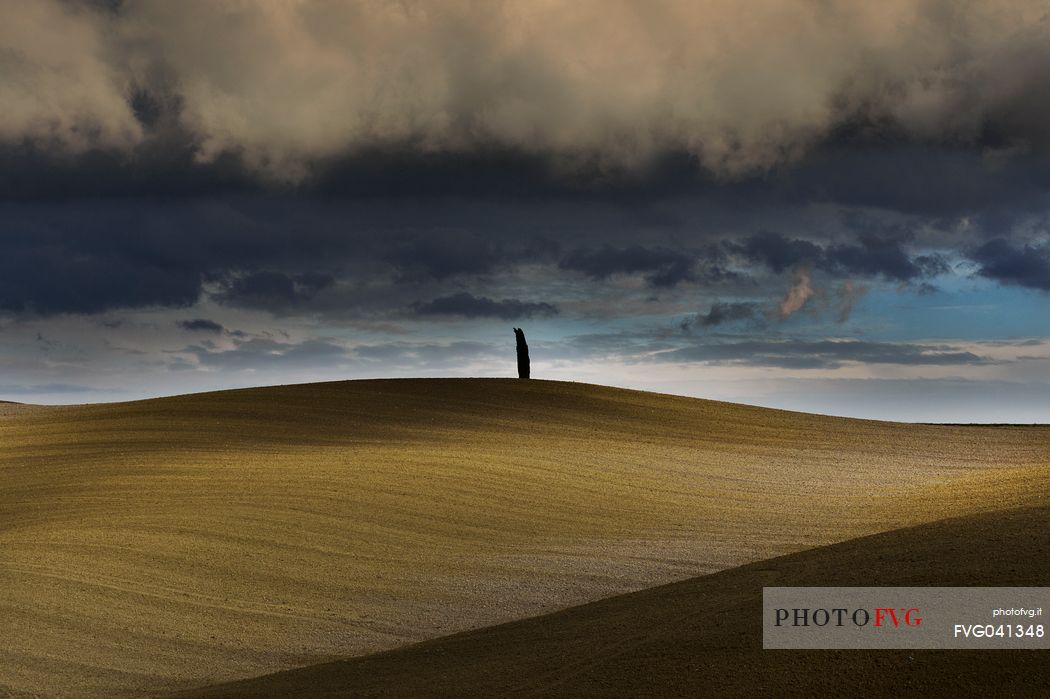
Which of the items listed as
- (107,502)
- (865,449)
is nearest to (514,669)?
A: (107,502)

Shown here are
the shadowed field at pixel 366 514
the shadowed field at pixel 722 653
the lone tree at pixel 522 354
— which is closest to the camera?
the shadowed field at pixel 722 653

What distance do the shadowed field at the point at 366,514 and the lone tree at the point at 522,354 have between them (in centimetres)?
777

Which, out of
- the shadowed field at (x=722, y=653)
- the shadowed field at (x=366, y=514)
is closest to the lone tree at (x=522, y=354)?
the shadowed field at (x=366, y=514)

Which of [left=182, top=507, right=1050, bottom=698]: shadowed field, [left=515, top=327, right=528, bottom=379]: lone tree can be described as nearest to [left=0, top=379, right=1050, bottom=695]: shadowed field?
[left=182, top=507, right=1050, bottom=698]: shadowed field

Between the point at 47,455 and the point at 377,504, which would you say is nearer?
the point at 377,504

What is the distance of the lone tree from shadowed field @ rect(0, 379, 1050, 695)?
777 centimetres

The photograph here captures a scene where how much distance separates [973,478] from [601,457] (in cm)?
656

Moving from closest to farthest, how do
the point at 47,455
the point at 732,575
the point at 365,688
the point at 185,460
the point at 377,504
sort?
1. the point at 365,688
2. the point at 732,575
3. the point at 377,504
4. the point at 185,460
5. the point at 47,455

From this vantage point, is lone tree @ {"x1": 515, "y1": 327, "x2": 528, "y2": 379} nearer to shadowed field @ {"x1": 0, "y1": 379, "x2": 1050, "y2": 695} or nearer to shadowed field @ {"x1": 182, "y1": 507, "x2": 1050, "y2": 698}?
shadowed field @ {"x1": 0, "y1": 379, "x2": 1050, "y2": 695}

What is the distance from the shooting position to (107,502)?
14305 mm

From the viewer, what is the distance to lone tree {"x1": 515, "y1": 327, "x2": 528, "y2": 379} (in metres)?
33.0

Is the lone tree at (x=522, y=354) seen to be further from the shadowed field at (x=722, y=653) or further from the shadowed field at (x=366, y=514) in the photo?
the shadowed field at (x=722, y=653)

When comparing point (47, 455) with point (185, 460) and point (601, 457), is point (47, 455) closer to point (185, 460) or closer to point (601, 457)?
point (185, 460)

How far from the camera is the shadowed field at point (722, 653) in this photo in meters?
6.36
